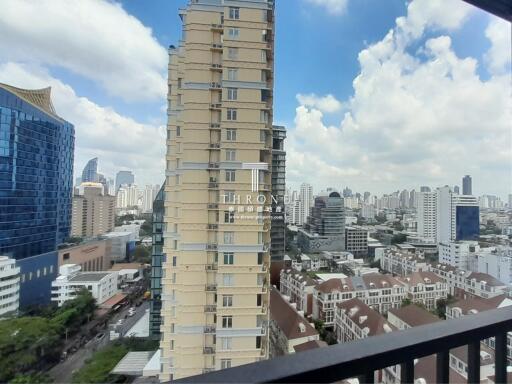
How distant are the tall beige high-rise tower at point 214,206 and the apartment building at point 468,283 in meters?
0.98

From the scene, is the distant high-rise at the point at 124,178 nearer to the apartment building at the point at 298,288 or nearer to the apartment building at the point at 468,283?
the apartment building at the point at 298,288

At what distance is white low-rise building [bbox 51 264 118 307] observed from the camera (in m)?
1.07

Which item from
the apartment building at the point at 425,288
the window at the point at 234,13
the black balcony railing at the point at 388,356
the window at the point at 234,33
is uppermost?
the window at the point at 234,13

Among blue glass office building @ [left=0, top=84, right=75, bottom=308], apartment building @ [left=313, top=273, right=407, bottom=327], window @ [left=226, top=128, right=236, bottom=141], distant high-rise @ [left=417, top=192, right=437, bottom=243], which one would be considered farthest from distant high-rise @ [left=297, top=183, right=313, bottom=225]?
blue glass office building @ [left=0, top=84, right=75, bottom=308]

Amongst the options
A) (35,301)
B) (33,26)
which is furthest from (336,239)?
(33,26)

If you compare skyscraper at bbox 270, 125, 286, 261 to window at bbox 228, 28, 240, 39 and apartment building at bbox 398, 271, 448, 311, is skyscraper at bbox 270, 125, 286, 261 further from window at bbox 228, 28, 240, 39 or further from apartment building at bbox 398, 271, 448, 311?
apartment building at bbox 398, 271, 448, 311

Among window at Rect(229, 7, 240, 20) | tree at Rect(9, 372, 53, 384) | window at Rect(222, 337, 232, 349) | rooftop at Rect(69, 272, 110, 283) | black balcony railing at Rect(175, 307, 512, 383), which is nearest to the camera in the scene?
black balcony railing at Rect(175, 307, 512, 383)

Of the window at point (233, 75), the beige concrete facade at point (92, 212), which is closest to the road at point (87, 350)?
the beige concrete facade at point (92, 212)

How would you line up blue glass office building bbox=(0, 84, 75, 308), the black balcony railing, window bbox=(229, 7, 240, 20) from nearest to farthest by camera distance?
the black balcony railing, blue glass office building bbox=(0, 84, 75, 308), window bbox=(229, 7, 240, 20)

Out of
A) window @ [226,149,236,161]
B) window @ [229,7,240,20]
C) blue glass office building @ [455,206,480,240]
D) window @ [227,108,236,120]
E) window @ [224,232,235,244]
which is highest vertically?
window @ [229,7,240,20]

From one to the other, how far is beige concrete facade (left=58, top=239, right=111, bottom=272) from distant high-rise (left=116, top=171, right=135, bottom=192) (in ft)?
0.86

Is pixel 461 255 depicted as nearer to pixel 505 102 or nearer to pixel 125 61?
pixel 505 102

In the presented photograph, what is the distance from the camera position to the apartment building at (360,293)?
1498 millimetres

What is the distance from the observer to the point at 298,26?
1666 mm
